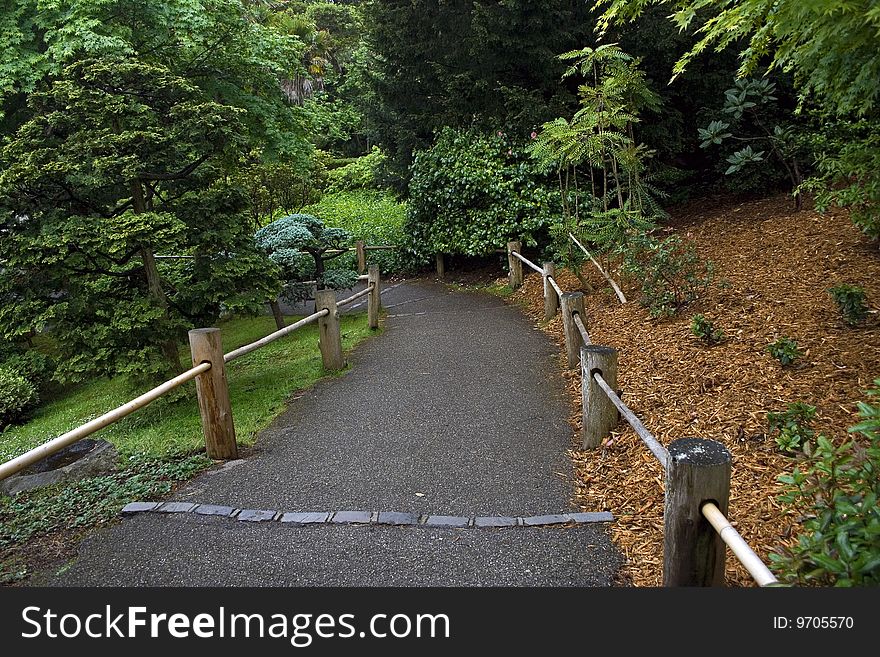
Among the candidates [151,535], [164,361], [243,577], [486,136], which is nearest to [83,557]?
[151,535]

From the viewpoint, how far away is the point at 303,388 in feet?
20.3

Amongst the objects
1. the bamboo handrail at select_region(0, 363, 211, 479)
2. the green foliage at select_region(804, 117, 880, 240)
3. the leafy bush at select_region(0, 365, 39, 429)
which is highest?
the green foliage at select_region(804, 117, 880, 240)

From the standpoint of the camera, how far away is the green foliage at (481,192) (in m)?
10.7

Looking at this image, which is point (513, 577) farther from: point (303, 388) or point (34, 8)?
point (34, 8)

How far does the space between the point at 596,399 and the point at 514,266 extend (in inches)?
265

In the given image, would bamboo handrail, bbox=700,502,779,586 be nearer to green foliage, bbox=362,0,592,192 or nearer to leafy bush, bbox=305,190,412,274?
green foliage, bbox=362,0,592,192

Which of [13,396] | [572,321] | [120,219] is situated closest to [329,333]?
[120,219]

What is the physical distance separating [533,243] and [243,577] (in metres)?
8.56

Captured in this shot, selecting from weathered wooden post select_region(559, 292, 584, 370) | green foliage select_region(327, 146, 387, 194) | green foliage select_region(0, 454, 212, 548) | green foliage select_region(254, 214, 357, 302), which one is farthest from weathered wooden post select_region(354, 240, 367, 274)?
green foliage select_region(0, 454, 212, 548)

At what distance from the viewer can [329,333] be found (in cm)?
659

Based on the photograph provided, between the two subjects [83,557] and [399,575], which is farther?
[83,557]

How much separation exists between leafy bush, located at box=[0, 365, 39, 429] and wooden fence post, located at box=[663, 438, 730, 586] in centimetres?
841

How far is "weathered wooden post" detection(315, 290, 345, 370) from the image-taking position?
6539mm

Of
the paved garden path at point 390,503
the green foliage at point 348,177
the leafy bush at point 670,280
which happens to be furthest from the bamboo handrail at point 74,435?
the green foliage at point 348,177
